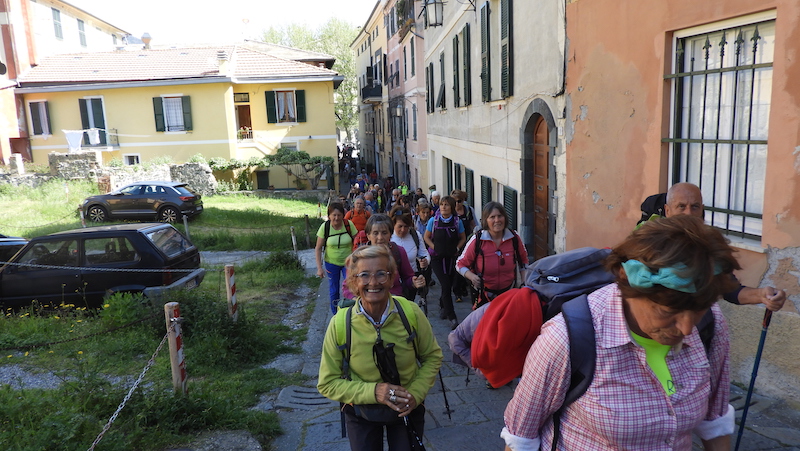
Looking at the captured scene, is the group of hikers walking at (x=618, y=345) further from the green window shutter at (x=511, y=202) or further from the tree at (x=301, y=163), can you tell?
the tree at (x=301, y=163)

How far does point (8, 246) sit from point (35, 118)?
21.6m

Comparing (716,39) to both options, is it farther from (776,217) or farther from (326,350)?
(326,350)

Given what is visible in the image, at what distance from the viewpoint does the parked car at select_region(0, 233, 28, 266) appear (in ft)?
34.1

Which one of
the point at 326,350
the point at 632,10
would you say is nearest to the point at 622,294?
the point at 326,350

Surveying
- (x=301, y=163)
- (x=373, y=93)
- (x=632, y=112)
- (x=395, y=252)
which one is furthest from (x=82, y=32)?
(x=632, y=112)

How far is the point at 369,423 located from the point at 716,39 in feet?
13.8

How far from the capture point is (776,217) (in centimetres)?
433

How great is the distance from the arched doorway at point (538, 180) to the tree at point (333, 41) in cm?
4423

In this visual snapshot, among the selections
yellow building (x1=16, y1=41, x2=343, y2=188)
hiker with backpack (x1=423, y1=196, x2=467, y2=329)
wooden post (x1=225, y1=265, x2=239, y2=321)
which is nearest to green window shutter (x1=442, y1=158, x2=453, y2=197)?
hiker with backpack (x1=423, y1=196, x2=467, y2=329)

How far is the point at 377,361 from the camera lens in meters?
3.04

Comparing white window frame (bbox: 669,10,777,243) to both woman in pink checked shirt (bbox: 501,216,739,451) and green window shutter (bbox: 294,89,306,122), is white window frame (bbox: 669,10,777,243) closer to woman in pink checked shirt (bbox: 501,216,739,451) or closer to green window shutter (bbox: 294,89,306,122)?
woman in pink checked shirt (bbox: 501,216,739,451)

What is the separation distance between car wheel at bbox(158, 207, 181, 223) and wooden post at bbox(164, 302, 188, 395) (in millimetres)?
15750

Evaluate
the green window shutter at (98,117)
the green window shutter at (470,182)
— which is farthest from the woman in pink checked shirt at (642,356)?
the green window shutter at (98,117)

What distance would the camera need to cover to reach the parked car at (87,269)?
27.8ft
